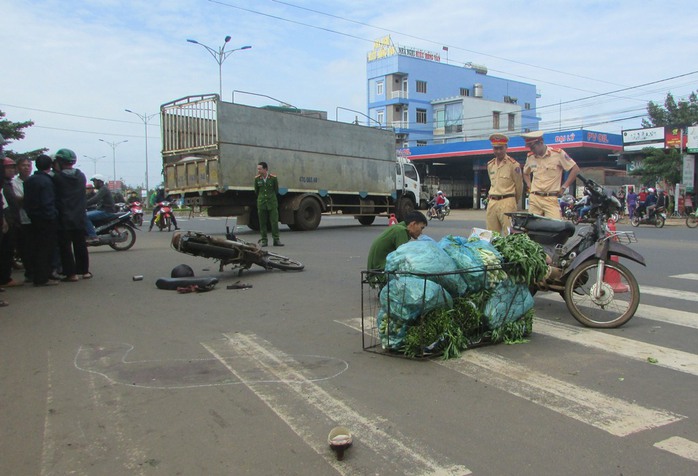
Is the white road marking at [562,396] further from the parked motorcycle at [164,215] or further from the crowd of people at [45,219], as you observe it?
the parked motorcycle at [164,215]

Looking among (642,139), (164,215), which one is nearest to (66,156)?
(164,215)

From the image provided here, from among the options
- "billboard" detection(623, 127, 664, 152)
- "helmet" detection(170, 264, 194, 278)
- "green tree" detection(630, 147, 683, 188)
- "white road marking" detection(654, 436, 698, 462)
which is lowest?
"white road marking" detection(654, 436, 698, 462)

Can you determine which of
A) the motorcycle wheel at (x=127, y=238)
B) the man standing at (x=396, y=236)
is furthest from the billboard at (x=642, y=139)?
the man standing at (x=396, y=236)

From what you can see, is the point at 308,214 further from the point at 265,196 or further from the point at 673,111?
the point at 673,111

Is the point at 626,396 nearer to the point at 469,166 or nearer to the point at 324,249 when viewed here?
the point at 324,249

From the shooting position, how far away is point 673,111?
52688 millimetres

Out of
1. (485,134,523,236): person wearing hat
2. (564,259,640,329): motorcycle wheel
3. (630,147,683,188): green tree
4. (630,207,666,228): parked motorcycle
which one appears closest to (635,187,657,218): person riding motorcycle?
(630,207,666,228): parked motorcycle

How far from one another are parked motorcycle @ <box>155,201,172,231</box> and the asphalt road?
14.0m

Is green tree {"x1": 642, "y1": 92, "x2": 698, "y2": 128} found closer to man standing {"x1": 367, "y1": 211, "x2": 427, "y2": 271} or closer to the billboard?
the billboard

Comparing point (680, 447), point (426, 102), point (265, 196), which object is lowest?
point (680, 447)

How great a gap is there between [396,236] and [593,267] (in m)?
2.06

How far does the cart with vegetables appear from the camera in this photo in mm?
4414

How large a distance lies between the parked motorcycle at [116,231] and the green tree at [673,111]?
51436 millimetres

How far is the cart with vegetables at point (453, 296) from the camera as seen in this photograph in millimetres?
4414
